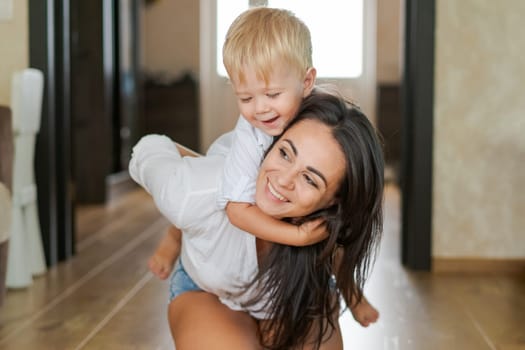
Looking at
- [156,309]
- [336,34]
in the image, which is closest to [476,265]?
[156,309]

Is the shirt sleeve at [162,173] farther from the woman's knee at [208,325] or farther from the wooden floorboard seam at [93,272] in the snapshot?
the wooden floorboard seam at [93,272]

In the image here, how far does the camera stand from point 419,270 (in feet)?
9.13

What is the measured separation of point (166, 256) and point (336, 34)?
5.42 meters

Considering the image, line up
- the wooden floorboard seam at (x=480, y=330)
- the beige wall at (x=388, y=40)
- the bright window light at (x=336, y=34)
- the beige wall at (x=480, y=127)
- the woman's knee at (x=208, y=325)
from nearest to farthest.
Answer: the woman's knee at (x=208, y=325)
the wooden floorboard seam at (x=480, y=330)
the beige wall at (x=480, y=127)
the bright window light at (x=336, y=34)
the beige wall at (x=388, y=40)

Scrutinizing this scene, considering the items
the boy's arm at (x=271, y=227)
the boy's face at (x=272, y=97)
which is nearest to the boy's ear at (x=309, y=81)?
the boy's face at (x=272, y=97)

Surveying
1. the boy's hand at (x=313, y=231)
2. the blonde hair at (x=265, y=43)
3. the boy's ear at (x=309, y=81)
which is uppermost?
the blonde hair at (x=265, y=43)

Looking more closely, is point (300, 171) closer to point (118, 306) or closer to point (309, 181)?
point (309, 181)

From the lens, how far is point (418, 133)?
273 cm

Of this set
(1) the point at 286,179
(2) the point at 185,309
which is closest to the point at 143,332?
(2) the point at 185,309

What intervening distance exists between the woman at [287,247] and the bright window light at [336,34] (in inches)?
200

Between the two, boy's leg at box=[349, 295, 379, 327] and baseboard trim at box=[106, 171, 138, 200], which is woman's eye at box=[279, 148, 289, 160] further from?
baseboard trim at box=[106, 171, 138, 200]

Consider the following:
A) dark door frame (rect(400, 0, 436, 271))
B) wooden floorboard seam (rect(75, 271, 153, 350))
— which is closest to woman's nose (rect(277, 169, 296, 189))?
wooden floorboard seam (rect(75, 271, 153, 350))

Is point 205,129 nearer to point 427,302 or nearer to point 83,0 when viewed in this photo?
point 83,0

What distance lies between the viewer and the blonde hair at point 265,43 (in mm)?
1291
